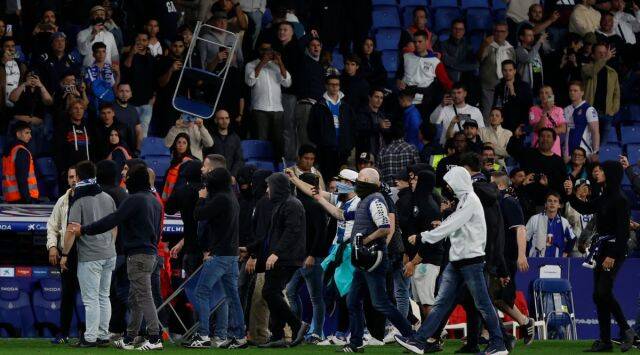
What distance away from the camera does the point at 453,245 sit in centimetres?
1512

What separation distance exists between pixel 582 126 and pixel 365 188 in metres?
9.66

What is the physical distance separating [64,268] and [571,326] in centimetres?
713

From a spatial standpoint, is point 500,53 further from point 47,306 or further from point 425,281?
point 47,306

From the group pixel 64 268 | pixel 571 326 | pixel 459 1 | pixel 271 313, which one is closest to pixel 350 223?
pixel 271 313

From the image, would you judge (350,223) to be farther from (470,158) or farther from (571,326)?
(571,326)

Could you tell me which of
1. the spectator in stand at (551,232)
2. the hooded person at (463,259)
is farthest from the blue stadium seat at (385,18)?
the hooded person at (463,259)

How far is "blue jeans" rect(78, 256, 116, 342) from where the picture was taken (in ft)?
53.5

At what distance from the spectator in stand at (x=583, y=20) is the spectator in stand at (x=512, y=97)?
2.32 m

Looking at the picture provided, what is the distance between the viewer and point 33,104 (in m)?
22.6

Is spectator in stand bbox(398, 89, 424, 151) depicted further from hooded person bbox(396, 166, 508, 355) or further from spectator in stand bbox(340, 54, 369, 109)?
hooded person bbox(396, 166, 508, 355)

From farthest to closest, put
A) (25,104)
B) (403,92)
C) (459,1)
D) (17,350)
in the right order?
1. (459,1)
2. (403,92)
3. (25,104)
4. (17,350)

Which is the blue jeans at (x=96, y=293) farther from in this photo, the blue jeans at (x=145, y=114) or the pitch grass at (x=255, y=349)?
the blue jeans at (x=145, y=114)

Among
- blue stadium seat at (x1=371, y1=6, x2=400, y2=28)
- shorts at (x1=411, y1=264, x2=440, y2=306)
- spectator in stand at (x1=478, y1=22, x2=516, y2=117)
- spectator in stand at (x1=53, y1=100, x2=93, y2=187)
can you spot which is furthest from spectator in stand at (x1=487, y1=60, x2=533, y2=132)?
spectator in stand at (x1=53, y1=100, x2=93, y2=187)

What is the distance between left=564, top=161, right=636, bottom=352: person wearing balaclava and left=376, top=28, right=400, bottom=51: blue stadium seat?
1086cm
